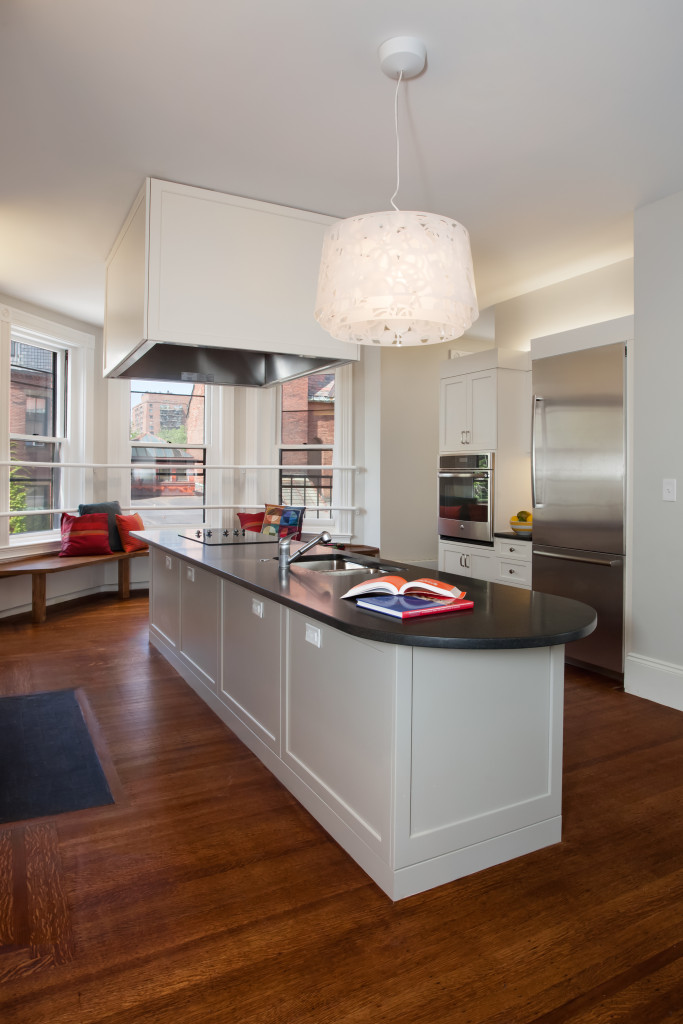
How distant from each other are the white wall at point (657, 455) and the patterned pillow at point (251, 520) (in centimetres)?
382

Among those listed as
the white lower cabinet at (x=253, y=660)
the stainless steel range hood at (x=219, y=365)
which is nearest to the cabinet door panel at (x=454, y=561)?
the stainless steel range hood at (x=219, y=365)

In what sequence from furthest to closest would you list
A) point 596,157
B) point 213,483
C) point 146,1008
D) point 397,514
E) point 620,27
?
point 213,483 < point 397,514 < point 596,157 < point 620,27 < point 146,1008

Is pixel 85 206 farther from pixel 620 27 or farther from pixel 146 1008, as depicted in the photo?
pixel 146 1008

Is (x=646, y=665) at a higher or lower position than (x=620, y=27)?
lower

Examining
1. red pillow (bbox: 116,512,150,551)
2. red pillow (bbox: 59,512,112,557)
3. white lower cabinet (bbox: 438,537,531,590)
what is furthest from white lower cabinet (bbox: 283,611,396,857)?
red pillow (bbox: 116,512,150,551)

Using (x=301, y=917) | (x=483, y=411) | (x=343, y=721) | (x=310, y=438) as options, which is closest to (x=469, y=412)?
(x=483, y=411)

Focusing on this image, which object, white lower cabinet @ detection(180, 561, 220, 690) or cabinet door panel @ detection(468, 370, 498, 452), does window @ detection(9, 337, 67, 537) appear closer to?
white lower cabinet @ detection(180, 561, 220, 690)

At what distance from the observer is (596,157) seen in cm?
312

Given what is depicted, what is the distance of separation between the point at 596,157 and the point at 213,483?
4880 mm

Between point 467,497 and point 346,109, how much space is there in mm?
Result: 2985

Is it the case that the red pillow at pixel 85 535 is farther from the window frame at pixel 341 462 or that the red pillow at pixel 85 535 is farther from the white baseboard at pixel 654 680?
the white baseboard at pixel 654 680

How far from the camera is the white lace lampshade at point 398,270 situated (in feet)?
6.81

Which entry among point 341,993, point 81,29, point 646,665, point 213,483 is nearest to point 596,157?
point 81,29

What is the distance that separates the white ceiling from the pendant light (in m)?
0.30
